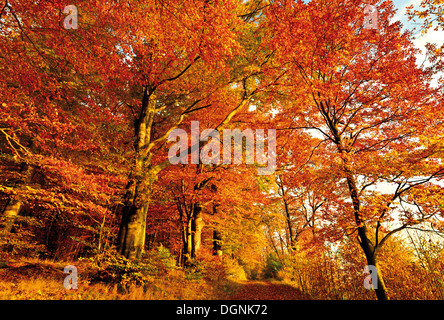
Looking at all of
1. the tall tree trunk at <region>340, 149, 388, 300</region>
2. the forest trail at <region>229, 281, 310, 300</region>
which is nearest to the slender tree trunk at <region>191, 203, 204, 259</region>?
the forest trail at <region>229, 281, 310, 300</region>

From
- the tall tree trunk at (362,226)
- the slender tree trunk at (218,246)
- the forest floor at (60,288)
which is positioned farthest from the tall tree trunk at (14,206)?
the tall tree trunk at (362,226)

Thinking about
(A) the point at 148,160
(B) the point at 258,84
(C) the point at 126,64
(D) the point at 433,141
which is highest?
(B) the point at 258,84

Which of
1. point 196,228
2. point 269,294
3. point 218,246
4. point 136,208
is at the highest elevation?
point 136,208

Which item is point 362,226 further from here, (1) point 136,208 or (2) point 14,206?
(2) point 14,206

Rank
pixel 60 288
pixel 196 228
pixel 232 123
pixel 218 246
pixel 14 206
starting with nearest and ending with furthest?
pixel 60 288, pixel 14 206, pixel 232 123, pixel 196 228, pixel 218 246

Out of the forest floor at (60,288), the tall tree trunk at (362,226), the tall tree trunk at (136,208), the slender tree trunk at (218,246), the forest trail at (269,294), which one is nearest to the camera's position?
the forest floor at (60,288)

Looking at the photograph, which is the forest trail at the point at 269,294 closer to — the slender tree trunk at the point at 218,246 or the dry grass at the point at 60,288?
the slender tree trunk at the point at 218,246

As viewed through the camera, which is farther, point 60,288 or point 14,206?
point 14,206

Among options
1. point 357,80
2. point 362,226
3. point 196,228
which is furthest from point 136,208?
point 357,80

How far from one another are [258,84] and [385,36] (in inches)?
180
